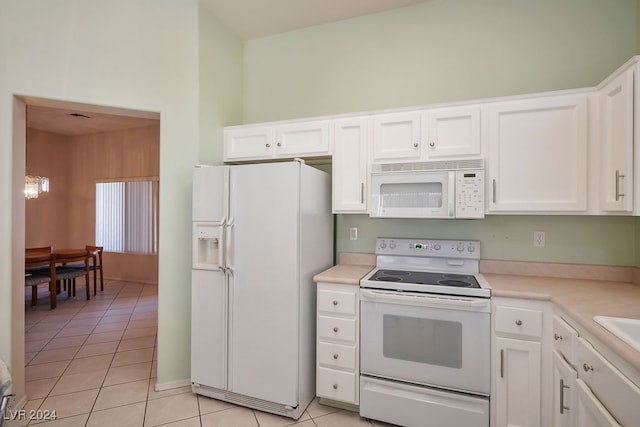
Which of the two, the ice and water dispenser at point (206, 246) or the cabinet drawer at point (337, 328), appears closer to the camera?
the cabinet drawer at point (337, 328)

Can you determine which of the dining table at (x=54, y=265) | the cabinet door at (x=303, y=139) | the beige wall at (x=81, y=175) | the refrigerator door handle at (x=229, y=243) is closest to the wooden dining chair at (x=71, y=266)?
the dining table at (x=54, y=265)

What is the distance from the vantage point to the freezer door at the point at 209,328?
2270mm

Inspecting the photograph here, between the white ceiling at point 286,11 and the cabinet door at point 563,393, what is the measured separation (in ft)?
9.01

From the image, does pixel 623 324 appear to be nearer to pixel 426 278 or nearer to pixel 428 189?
pixel 426 278

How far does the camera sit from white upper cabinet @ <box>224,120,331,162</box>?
8.27 feet

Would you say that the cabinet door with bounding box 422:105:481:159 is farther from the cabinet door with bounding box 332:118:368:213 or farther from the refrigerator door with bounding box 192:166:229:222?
the refrigerator door with bounding box 192:166:229:222

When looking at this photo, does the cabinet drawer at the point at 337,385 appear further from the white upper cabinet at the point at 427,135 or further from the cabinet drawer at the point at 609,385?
the white upper cabinet at the point at 427,135

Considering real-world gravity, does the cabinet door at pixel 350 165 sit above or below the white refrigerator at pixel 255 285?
above

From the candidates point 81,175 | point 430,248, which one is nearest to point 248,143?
point 430,248

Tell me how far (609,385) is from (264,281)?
5.81ft

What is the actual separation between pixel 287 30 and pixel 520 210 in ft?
8.45

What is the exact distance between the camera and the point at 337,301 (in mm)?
2168

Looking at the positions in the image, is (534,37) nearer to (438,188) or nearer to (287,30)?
(438,188)

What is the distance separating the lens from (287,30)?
3049 mm
